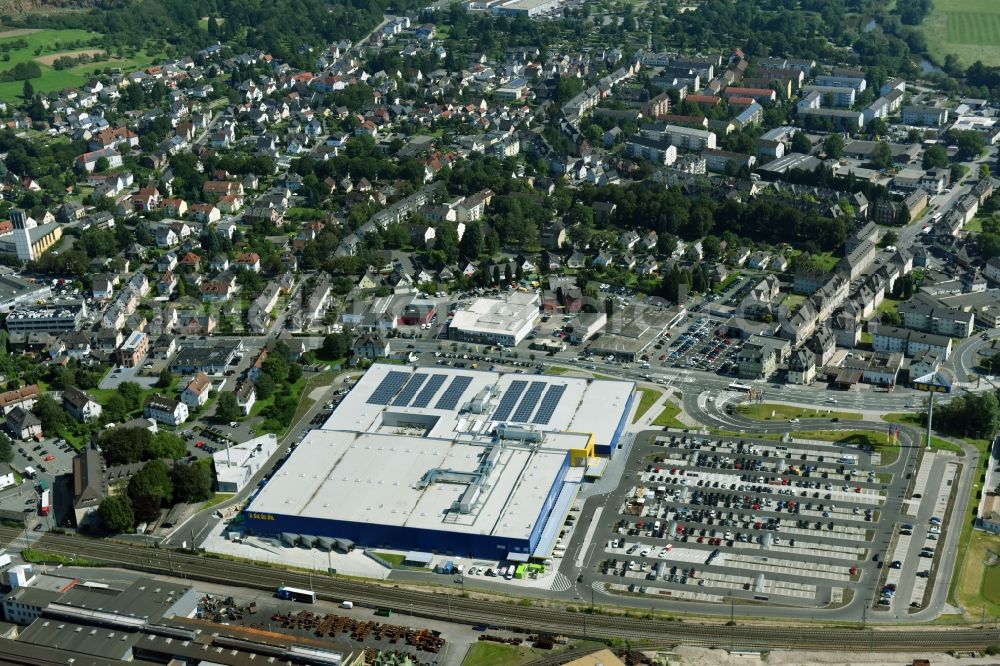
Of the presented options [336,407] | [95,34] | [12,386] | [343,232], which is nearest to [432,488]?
[336,407]

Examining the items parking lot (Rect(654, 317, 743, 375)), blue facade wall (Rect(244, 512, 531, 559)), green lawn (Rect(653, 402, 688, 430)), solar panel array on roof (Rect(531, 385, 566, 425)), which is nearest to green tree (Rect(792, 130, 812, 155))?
parking lot (Rect(654, 317, 743, 375))

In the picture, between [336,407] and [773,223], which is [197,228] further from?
[773,223]

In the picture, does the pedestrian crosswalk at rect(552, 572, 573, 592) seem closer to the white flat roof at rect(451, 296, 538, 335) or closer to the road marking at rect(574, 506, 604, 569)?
the road marking at rect(574, 506, 604, 569)

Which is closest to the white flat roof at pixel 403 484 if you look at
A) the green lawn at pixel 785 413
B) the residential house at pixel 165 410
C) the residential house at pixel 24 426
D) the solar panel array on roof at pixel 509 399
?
the solar panel array on roof at pixel 509 399

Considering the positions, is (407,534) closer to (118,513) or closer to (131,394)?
(118,513)

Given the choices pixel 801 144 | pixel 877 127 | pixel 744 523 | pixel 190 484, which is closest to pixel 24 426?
pixel 190 484

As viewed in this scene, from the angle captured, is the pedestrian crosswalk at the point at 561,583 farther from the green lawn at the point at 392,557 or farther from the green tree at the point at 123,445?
the green tree at the point at 123,445
